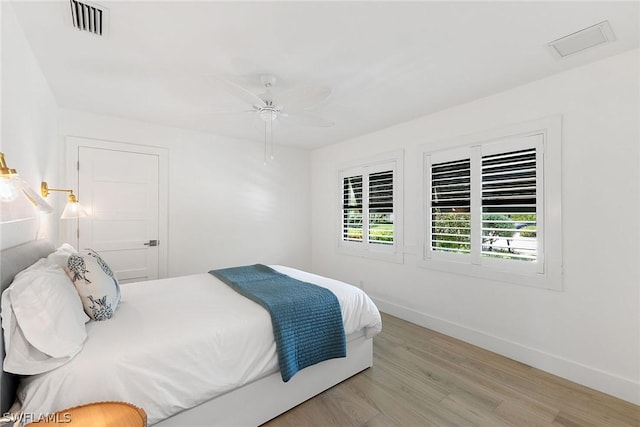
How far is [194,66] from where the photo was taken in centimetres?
225

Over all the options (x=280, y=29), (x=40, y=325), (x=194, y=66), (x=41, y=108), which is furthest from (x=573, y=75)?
(x=41, y=108)

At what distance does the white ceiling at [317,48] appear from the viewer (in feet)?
5.45

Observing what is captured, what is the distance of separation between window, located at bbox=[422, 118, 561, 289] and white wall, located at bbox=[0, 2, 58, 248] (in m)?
3.42

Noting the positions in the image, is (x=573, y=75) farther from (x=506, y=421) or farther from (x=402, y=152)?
(x=506, y=421)

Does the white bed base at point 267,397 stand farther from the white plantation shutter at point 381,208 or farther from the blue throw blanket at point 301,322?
the white plantation shutter at point 381,208

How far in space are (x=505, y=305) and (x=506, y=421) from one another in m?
1.11

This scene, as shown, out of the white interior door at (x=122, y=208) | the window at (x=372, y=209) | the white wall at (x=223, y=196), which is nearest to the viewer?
the white interior door at (x=122, y=208)

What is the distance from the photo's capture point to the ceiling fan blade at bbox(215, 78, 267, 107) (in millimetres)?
1886

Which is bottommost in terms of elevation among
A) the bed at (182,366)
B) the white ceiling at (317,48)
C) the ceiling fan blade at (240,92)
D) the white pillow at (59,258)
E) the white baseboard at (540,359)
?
the white baseboard at (540,359)

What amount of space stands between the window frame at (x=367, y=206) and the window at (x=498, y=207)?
381 mm

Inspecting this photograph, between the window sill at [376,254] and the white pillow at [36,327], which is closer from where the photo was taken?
the white pillow at [36,327]

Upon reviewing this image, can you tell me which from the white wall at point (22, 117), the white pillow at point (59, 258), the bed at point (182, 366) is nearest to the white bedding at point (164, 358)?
the bed at point (182, 366)

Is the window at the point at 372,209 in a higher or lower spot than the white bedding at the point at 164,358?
higher

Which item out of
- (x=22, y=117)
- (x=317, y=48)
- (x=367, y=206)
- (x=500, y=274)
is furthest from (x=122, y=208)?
(x=500, y=274)
